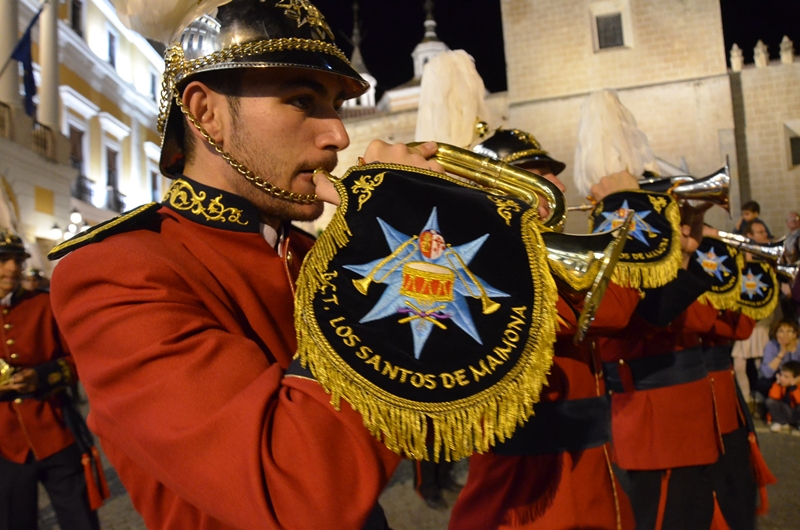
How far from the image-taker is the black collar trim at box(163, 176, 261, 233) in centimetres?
149

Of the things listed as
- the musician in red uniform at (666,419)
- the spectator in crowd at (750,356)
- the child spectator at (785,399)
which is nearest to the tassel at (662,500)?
the musician in red uniform at (666,419)

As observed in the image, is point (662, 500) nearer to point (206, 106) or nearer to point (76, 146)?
point (206, 106)

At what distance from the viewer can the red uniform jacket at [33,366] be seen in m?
4.34

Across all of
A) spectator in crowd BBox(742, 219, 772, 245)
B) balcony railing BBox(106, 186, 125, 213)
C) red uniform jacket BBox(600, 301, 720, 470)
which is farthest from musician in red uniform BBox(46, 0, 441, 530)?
balcony railing BBox(106, 186, 125, 213)

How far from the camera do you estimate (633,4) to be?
72.6 ft

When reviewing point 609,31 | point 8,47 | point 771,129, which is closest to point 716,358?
point 8,47

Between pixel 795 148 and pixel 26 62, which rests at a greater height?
pixel 26 62

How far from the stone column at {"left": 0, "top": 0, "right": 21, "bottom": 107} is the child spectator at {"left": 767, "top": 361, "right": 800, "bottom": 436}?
57.2 feet

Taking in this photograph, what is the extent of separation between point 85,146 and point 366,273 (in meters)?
24.9

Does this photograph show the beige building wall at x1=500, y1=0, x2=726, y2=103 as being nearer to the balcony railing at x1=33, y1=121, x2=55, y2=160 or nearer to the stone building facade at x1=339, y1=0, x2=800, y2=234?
the stone building facade at x1=339, y1=0, x2=800, y2=234

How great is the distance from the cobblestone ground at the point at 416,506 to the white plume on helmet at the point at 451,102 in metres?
3.28

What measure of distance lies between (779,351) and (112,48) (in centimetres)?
2653

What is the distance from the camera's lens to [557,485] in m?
2.36

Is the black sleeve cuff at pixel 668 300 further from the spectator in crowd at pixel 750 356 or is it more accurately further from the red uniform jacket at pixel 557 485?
the spectator in crowd at pixel 750 356
